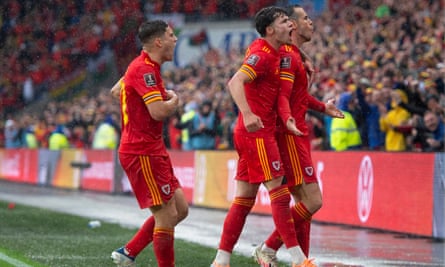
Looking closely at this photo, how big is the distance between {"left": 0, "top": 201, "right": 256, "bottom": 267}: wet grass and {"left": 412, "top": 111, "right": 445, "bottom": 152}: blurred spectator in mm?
3942

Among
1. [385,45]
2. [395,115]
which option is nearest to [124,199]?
[385,45]

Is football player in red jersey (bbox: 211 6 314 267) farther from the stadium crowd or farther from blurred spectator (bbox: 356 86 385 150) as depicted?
blurred spectator (bbox: 356 86 385 150)

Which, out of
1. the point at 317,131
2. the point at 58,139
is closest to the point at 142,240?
the point at 317,131

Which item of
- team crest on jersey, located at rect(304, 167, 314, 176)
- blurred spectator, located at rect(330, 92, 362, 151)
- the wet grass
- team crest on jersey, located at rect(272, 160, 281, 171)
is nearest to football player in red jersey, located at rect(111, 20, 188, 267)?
team crest on jersey, located at rect(272, 160, 281, 171)

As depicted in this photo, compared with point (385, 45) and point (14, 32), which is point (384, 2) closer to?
point (385, 45)

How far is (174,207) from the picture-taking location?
819cm

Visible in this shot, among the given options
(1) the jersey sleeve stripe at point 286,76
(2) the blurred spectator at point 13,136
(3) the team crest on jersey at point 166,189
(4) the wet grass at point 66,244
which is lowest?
(2) the blurred spectator at point 13,136

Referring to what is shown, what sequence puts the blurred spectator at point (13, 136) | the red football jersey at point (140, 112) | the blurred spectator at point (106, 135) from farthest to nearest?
1. the blurred spectator at point (13, 136)
2. the blurred spectator at point (106, 135)
3. the red football jersey at point (140, 112)

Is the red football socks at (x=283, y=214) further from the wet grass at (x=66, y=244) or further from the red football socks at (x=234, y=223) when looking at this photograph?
the wet grass at (x=66, y=244)

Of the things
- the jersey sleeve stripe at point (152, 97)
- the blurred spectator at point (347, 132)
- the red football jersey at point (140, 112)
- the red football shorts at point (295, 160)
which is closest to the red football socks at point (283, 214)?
the red football shorts at point (295, 160)

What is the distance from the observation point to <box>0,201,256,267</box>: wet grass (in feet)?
32.5

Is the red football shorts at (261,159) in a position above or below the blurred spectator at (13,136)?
above

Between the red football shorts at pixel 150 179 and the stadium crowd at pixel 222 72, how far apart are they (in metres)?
6.83

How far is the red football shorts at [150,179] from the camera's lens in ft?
26.4
